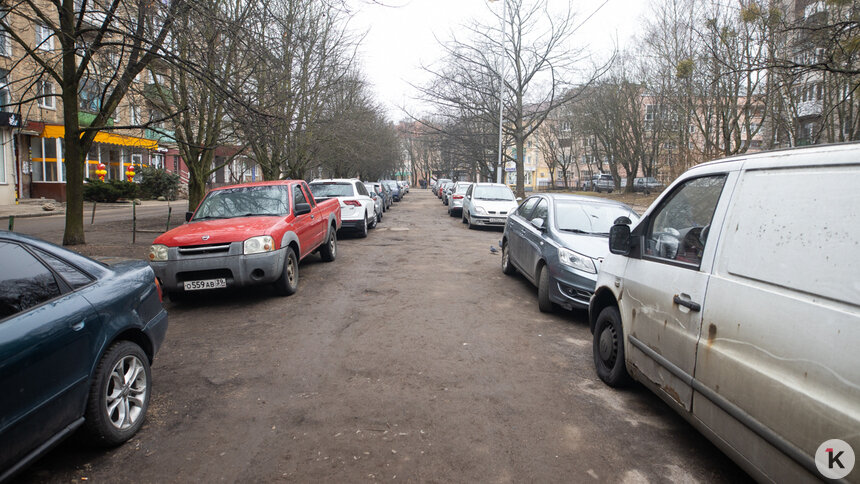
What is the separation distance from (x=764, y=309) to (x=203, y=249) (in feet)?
20.2

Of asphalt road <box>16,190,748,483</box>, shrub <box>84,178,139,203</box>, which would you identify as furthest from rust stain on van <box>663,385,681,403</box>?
shrub <box>84,178,139,203</box>

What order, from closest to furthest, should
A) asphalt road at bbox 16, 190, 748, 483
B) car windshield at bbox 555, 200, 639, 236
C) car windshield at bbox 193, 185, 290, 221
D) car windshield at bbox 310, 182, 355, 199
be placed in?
asphalt road at bbox 16, 190, 748, 483 < car windshield at bbox 555, 200, 639, 236 < car windshield at bbox 193, 185, 290, 221 < car windshield at bbox 310, 182, 355, 199

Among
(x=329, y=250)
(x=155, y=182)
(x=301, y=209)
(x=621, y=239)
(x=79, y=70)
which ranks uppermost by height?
(x=79, y=70)

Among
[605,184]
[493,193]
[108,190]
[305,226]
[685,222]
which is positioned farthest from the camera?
[605,184]

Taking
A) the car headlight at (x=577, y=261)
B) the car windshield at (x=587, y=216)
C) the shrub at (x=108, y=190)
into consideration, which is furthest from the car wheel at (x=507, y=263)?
the shrub at (x=108, y=190)

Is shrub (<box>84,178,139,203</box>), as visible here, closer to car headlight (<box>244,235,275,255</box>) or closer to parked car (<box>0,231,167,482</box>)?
car headlight (<box>244,235,275,255</box>)

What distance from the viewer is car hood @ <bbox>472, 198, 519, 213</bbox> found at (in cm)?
1742

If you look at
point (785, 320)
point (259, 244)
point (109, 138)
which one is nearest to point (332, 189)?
point (259, 244)

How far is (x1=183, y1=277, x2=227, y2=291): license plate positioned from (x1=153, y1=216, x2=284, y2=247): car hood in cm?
49

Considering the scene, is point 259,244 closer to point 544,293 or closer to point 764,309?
point 544,293

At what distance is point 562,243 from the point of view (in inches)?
261

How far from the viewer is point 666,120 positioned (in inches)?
1278

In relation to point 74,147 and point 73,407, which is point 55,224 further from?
point 73,407

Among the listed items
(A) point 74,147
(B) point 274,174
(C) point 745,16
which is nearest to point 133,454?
(A) point 74,147
